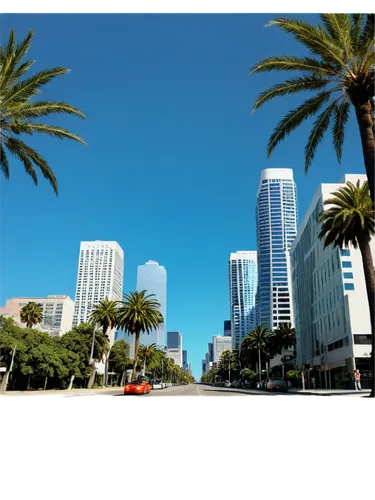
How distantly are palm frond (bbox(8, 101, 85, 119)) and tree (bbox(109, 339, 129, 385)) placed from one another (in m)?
78.6

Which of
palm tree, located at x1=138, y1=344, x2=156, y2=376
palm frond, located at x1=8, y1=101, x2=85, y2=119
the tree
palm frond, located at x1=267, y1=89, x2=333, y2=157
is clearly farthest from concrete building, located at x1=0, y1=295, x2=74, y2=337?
palm frond, located at x1=267, y1=89, x2=333, y2=157

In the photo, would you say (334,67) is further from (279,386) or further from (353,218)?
(279,386)

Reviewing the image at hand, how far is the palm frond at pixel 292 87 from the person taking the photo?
60.3 ft

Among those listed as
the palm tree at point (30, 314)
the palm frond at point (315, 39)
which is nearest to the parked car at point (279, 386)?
the palm frond at point (315, 39)

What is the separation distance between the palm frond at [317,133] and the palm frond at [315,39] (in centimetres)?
243

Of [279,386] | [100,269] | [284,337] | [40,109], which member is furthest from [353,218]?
[100,269]

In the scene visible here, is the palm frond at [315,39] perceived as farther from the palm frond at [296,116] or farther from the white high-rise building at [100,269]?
the white high-rise building at [100,269]

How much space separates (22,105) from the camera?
18.8 metres
